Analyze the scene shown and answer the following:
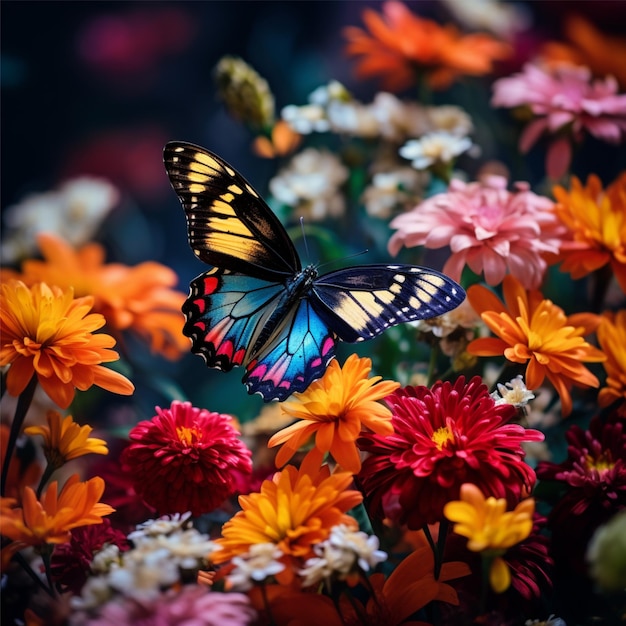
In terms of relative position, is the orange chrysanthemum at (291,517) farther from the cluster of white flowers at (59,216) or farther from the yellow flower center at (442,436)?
the cluster of white flowers at (59,216)

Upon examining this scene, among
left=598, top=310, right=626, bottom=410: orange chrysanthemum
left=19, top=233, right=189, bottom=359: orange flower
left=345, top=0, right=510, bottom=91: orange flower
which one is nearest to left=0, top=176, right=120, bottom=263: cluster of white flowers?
left=19, top=233, right=189, bottom=359: orange flower

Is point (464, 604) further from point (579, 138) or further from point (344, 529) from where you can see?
point (579, 138)

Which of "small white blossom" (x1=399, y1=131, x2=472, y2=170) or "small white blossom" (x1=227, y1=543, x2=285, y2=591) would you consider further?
"small white blossom" (x1=399, y1=131, x2=472, y2=170)

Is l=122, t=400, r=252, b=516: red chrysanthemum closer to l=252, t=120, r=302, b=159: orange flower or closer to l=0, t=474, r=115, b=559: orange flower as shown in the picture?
l=0, t=474, r=115, b=559: orange flower

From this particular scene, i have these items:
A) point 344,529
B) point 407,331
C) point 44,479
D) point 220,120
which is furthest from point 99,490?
point 220,120

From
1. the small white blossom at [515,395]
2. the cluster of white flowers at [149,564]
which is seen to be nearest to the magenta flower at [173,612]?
the cluster of white flowers at [149,564]

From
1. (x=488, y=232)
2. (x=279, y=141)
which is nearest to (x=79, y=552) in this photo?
(x=488, y=232)
